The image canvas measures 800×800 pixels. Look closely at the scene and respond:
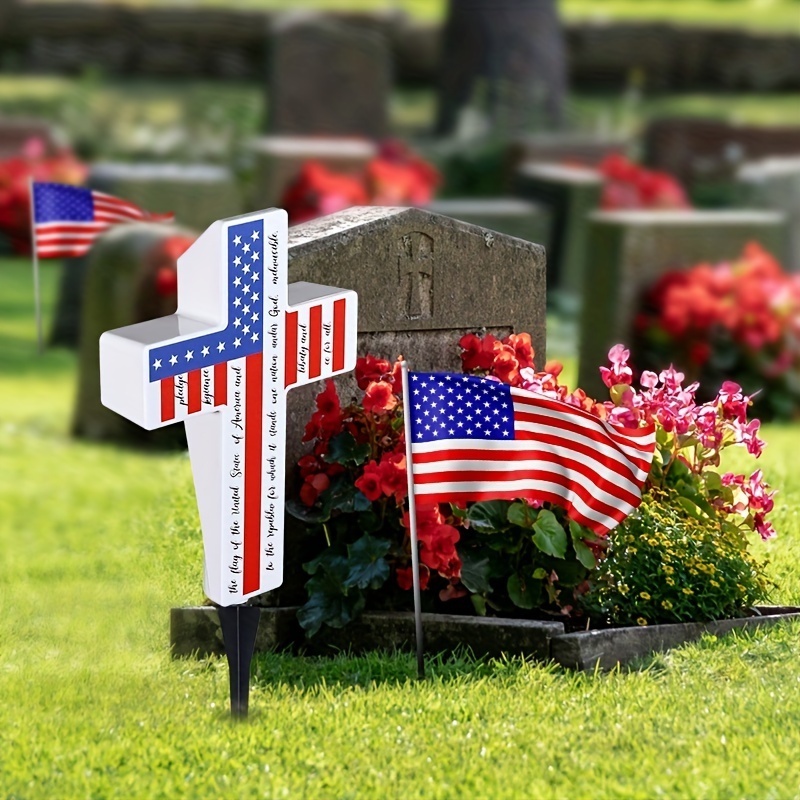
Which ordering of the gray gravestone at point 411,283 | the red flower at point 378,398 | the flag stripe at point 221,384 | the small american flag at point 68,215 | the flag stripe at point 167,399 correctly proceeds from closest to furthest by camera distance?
the flag stripe at point 167,399 → the flag stripe at point 221,384 → the red flower at point 378,398 → the gray gravestone at point 411,283 → the small american flag at point 68,215

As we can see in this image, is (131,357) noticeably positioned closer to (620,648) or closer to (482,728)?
(482,728)

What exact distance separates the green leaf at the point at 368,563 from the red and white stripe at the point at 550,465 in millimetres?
327

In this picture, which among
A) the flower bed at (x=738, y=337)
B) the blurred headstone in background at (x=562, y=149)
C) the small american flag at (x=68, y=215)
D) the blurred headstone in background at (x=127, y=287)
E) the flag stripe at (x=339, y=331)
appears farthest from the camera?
the blurred headstone in background at (x=562, y=149)

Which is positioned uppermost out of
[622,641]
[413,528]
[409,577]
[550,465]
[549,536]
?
[550,465]

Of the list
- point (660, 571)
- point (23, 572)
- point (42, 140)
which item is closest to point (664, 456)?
point (660, 571)

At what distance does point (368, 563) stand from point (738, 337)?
222 inches

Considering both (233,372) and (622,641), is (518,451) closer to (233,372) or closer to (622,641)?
(622,641)

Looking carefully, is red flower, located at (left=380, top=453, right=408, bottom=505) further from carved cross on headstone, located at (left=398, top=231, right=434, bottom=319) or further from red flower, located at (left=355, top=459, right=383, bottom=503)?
carved cross on headstone, located at (left=398, top=231, right=434, bottom=319)

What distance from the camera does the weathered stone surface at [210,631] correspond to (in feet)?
15.7

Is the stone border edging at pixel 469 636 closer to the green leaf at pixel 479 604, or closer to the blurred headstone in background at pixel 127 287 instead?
the green leaf at pixel 479 604

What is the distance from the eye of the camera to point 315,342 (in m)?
4.24

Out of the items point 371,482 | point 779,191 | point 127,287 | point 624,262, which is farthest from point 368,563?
point 779,191

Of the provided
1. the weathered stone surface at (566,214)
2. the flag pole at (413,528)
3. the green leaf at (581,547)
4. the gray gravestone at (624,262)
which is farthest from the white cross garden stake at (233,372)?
the weathered stone surface at (566,214)

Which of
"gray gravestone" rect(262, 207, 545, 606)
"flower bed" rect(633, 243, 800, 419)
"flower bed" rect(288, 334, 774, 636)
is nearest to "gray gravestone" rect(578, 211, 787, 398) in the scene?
"flower bed" rect(633, 243, 800, 419)
